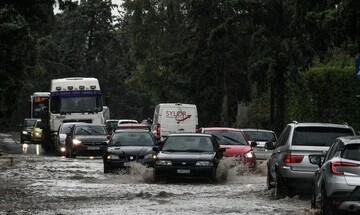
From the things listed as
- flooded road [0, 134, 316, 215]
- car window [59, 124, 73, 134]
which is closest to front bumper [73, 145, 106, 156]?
car window [59, 124, 73, 134]

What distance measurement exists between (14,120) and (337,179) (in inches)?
4271

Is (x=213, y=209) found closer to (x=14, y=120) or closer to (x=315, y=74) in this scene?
(x=315, y=74)

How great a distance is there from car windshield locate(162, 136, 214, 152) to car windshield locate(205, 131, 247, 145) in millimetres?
3934

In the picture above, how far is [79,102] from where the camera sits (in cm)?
4991

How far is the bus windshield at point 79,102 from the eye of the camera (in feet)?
164

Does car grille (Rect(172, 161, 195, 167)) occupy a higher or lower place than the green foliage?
lower

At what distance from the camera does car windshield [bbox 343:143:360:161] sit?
14.7 m

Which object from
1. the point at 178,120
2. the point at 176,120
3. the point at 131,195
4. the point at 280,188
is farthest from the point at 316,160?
the point at 178,120

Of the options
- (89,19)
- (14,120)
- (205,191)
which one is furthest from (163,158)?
(14,120)

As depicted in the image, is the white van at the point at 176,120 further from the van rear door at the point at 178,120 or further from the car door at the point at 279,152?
the car door at the point at 279,152

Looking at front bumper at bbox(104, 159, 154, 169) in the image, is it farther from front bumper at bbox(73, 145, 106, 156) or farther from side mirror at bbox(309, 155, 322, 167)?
side mirror at bbox(309, 155, 322, 167)

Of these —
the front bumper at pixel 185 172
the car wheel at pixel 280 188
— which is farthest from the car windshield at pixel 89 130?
the car wheel at pixel 280 188

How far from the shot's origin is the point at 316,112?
42594 mm

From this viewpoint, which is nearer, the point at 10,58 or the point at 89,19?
the point at 10,58
